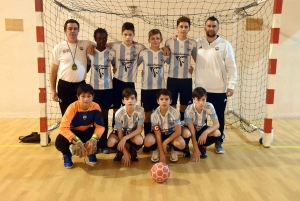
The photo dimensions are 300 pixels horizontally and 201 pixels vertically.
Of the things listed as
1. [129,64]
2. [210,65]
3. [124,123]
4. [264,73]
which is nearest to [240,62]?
[264,73]

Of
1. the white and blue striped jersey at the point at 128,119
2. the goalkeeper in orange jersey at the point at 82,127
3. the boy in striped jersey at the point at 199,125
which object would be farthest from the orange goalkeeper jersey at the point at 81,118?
the boy in striped jersey at the point at 199,125

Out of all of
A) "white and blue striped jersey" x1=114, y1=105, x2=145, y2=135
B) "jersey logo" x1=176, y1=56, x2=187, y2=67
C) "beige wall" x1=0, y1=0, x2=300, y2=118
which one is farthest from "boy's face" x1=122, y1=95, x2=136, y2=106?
"beige wall" x1=0, y1=0, x2=300, y2=118

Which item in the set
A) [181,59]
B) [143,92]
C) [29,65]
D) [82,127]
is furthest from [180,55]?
[29,65]

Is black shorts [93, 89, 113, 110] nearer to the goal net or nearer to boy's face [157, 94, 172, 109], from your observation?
boy's face [157, 94, 172, 109]

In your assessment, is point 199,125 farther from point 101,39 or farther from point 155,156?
point 101,39

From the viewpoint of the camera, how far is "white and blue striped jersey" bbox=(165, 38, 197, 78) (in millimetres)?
3096

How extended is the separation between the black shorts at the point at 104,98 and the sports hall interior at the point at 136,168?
554 mm

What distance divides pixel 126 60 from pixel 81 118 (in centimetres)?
82

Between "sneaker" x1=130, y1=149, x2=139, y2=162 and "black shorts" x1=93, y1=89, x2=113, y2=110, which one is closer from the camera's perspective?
"sneaker" x1=130, y1=149, x2=139, y2=162

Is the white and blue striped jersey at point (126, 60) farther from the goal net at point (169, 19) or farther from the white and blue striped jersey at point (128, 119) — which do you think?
the goal net at point (169, 19)

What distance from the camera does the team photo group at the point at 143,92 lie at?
274 centimetres

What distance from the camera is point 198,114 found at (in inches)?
115

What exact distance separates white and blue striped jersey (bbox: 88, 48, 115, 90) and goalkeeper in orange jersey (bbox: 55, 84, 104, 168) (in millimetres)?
342

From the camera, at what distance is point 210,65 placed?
3.07 m
